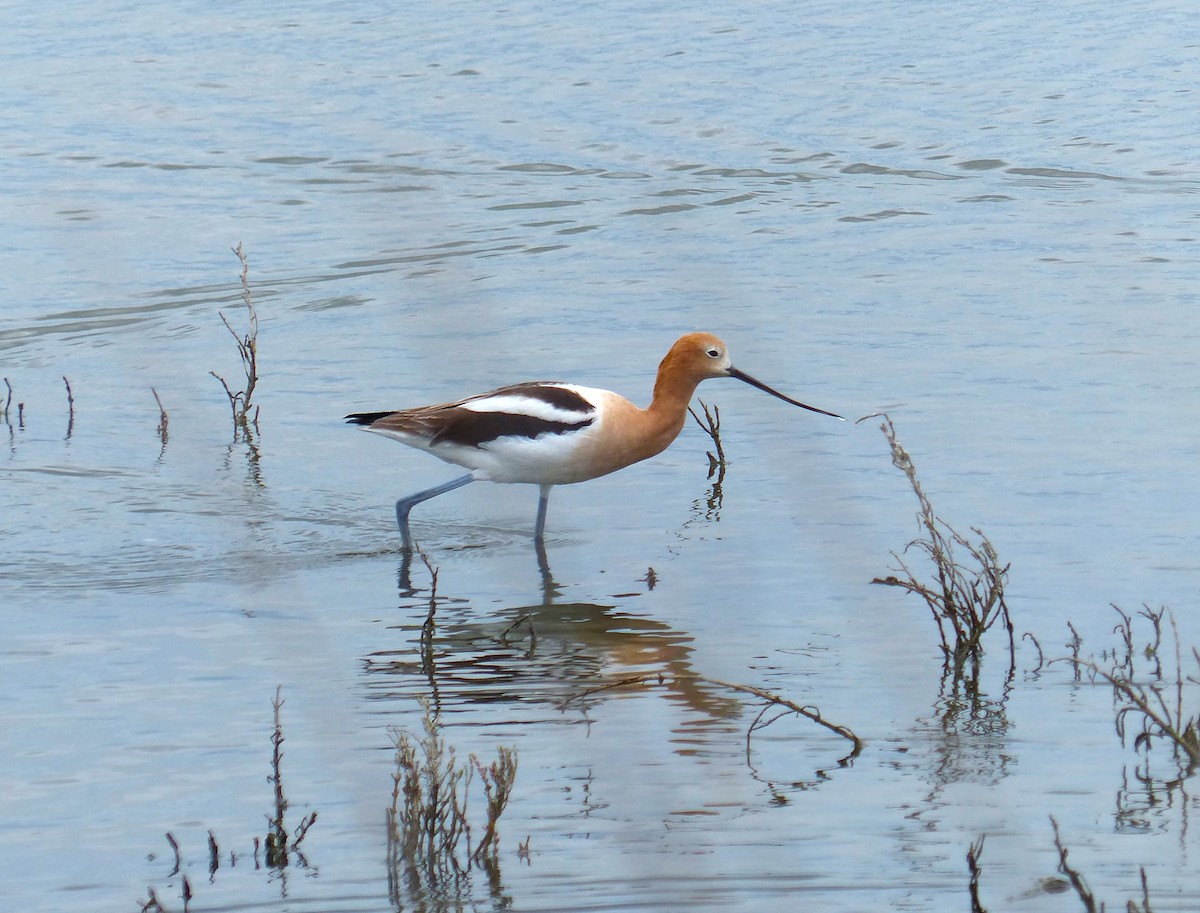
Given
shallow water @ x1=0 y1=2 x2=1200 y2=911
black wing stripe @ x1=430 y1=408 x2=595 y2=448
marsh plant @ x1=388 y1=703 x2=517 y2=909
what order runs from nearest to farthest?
marsh plant @ x1=388 y1=703 x2=517 y2=909, shallow water @ x1=0 y1=2 x2=1200 y2=911, black wing stripe @ x1=430 y1=408 x2=595 y2=448

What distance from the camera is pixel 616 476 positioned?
9836mm

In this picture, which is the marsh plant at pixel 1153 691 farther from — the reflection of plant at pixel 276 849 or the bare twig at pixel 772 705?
the reflection of plant at pixel 276 849

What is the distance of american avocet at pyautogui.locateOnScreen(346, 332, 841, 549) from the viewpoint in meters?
8.45

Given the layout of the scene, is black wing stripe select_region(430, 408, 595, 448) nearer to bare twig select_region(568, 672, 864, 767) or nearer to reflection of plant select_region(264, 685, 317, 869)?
bare twig select_region(568, 672, 864, 767)

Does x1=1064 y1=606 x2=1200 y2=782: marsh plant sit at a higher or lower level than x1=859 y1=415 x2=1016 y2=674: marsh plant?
lower

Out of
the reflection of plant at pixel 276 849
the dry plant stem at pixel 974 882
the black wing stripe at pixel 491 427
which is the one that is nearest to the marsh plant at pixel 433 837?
the reflection of plant at pixel 276 849

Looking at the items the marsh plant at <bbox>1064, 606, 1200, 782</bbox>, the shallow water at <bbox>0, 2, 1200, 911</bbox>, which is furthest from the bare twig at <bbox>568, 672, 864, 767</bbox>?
the marsh plant at <bbox>1064, 606, 1200, 782</bbox>

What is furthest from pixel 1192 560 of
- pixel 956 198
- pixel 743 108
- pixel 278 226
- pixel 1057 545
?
pixel 743 108

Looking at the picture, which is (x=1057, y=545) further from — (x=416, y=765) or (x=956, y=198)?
(x=956, y=198)

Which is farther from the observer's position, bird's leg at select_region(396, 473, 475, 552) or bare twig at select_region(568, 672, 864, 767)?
bird's leg at select_region(396, 473, 475, 552)

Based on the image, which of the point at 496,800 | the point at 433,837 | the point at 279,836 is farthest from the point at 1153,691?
the point at 279,836

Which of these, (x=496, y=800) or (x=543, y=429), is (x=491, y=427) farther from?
(x=496, y=800)

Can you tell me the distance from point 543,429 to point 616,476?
1.48 metres

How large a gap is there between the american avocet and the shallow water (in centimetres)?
38
